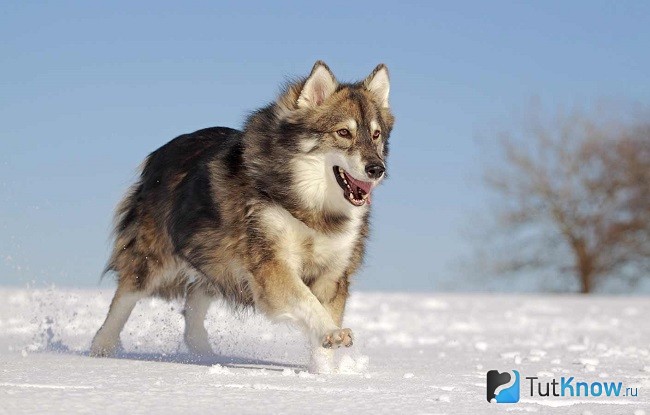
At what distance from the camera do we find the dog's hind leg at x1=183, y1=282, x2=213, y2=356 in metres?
8.01

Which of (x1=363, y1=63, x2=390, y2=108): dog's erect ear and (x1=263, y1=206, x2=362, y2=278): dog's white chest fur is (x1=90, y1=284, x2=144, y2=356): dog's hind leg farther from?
(x1=363, y1=63, x2=390, y2=108): dog's erect ear

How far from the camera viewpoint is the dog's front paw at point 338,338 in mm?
5562

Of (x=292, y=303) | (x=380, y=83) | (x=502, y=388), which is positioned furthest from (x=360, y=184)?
(x=502, y=388)

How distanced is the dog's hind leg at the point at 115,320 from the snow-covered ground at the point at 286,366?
0.21 m

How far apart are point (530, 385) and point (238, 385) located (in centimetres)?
191

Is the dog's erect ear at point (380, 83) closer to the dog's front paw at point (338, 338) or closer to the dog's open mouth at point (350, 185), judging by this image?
the dog's open mouth at point (350, 185)

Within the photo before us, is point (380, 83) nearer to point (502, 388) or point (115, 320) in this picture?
point (502, 388)

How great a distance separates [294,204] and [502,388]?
6.39 ft

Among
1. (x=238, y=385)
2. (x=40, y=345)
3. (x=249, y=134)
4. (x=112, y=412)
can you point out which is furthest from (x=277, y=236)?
(x=40, y=345)

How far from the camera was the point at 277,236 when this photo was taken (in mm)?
6184

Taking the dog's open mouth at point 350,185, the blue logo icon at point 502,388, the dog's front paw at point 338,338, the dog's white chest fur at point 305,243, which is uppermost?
the dog's open mouth at point 350,185

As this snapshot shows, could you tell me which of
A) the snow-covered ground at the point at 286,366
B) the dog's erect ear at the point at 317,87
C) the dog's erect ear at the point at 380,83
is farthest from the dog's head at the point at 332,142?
the snow-covered ground at the point at 286,366

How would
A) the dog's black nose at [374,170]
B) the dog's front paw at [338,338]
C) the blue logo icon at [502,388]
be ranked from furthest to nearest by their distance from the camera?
the dog's black nose at [374,170] → the dog's front paw at [338,338] → the blue logo icon at [502,388]

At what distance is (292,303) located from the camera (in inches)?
233
